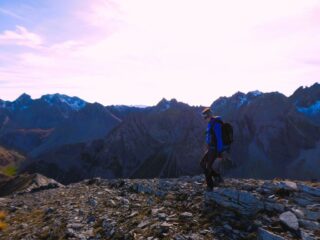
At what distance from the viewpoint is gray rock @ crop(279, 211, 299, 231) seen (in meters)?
12.9

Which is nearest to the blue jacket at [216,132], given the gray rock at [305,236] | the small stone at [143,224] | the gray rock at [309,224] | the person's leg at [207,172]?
the person's leg at [207,172]

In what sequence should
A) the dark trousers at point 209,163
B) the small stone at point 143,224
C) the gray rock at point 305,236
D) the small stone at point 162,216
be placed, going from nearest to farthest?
the gray rock at point 305,236
the small stone at point 143,224
the small stone at point 162,216
the dark trousers at point 209,163

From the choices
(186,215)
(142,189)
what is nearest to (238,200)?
(186,215)

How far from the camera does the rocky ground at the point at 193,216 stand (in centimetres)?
1329

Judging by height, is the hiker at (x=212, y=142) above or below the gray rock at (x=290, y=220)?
above

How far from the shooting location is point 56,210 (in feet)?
76.8

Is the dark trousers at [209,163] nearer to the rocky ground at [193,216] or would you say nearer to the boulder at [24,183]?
the rocky ground at [193,216]

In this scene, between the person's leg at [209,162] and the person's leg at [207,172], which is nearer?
the person's leg at [209,162]

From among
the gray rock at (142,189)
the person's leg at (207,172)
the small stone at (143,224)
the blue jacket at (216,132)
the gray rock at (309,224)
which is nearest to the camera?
the gray rock at (309,224)

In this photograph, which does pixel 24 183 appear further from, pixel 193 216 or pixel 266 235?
pixel 266 235

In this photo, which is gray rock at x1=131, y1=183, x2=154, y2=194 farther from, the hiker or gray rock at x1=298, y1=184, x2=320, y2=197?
gray rock at x1=298, y1=184, x2=320, y2=197

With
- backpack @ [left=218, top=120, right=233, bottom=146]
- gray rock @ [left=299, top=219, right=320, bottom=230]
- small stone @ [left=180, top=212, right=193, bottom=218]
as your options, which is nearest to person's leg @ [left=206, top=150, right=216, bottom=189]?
backpack @ [left=218, top=120, right=233, bottom=146]

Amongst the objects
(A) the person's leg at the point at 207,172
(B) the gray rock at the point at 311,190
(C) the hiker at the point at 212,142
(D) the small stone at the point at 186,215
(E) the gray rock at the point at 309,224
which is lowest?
(D) the small stone at the point at 186,215

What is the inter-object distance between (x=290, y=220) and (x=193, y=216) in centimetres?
370
